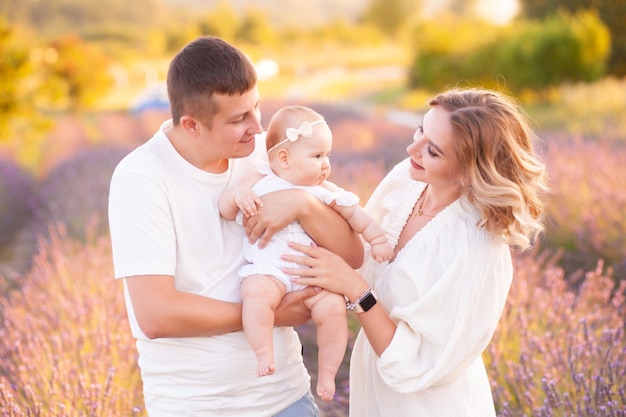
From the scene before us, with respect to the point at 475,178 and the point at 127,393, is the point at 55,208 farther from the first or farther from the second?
the point at 475,178

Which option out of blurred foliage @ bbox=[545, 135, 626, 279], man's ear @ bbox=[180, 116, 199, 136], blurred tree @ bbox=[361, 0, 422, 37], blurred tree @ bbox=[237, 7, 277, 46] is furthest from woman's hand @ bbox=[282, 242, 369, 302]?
blurred tree @ bbox=[361, 0, 422, 37]

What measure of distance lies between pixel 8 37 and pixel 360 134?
4.27m

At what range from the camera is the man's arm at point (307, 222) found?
2.54 metres

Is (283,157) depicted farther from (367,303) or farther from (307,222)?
(367,303)

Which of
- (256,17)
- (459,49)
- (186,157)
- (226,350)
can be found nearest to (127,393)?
(226,350)

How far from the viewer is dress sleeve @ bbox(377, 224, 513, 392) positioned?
246 cm

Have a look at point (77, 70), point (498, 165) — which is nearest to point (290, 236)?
point (498, 165)

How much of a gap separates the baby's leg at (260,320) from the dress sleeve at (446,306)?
37 centimetres

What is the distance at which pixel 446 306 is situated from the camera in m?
2.49

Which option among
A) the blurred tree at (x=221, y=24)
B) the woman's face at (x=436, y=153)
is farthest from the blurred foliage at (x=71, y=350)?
the blurred tree at (x=221, y=24)

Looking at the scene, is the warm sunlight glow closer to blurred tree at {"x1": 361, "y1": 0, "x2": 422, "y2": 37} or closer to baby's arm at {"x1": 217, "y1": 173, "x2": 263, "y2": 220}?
blurred tree at {"x1": 361, "y1": 0, "x2": 422, "y2": 37}

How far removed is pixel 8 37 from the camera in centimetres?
815

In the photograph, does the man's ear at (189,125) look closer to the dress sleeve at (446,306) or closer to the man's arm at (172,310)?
the man's arm at (172,310)

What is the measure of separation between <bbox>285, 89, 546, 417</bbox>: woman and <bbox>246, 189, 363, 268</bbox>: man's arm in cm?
7
